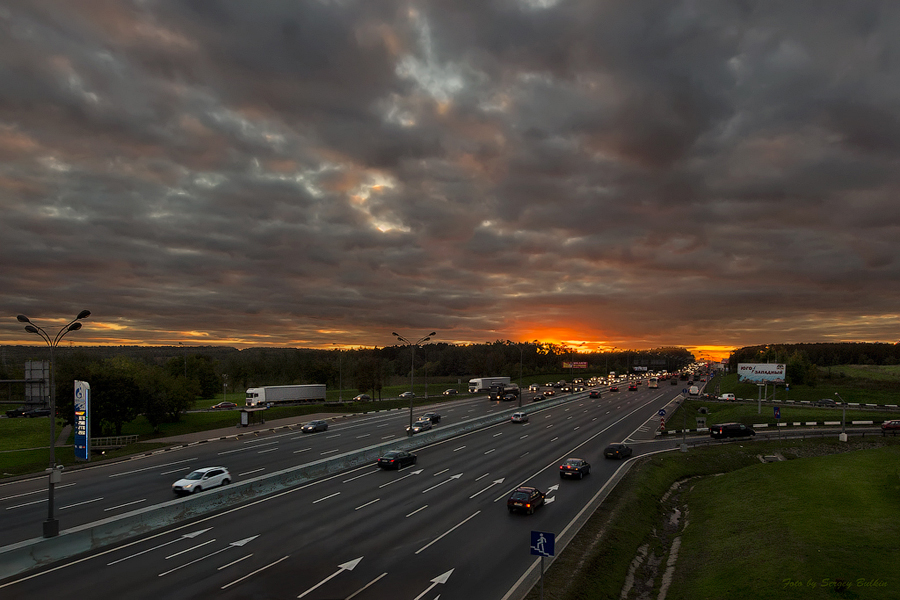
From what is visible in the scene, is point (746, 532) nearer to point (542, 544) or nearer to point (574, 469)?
point (574, 469)

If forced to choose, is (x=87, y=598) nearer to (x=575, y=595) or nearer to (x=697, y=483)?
(x=575, y=595)

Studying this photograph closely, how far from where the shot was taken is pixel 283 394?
93375 mm

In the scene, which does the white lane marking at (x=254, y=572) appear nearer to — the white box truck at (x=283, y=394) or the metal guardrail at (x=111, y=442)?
the metal guardrail at (x=111, y=442)

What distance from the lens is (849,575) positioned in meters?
22.8

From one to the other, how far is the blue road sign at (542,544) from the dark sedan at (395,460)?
28936 mm

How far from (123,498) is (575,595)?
1252 inches

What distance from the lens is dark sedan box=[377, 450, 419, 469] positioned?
143 ft

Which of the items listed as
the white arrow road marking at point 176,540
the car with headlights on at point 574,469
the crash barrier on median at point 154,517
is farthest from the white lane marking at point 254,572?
the car with headlights on at point 574,469

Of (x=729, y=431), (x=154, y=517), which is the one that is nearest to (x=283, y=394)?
(x=154, y=517)

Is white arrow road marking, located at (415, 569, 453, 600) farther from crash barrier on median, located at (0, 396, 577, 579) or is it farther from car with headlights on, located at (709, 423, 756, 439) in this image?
car with headlights on, located at (709, 423, 756, 439)

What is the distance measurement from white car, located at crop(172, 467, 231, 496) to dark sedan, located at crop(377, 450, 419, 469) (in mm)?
13240

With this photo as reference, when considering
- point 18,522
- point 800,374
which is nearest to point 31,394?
point 18,522

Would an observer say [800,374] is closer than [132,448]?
No

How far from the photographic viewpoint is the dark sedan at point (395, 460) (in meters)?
43.4
